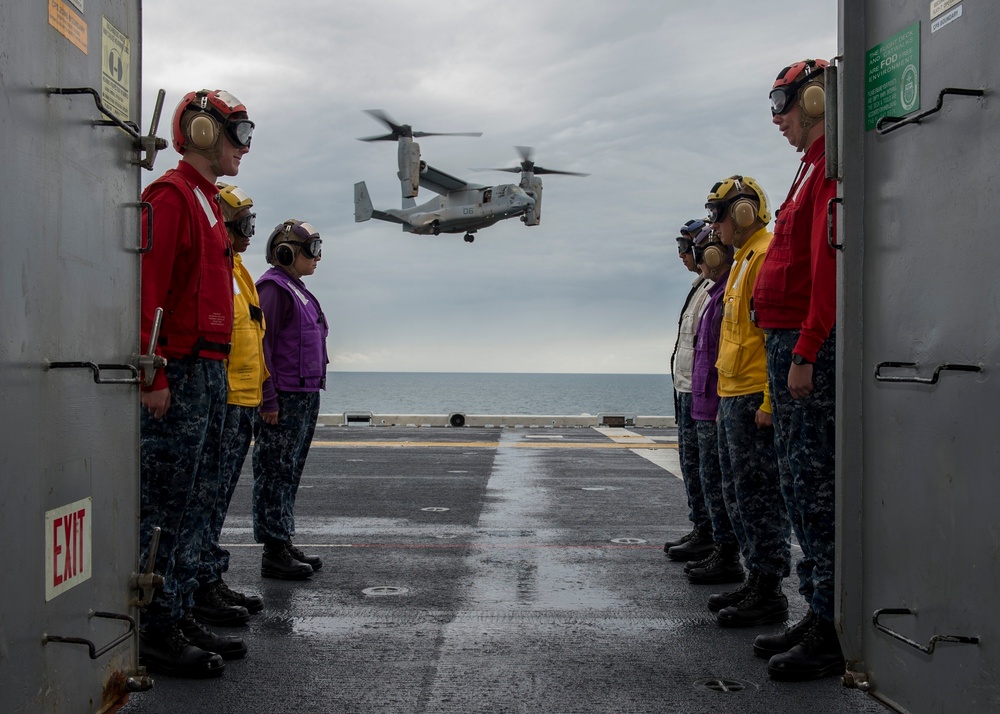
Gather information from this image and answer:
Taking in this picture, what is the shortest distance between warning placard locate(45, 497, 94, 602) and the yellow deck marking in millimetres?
10985

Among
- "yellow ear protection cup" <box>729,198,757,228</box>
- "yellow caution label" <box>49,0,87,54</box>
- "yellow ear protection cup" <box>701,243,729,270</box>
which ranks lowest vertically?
"yellow ear protection cup" <box>701,243,729,270</box>

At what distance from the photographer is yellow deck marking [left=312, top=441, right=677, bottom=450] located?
45.1 feet

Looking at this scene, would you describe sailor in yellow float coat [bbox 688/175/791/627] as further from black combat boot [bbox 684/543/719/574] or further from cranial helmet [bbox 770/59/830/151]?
cranial helmet [bbox 770/59/830/151]

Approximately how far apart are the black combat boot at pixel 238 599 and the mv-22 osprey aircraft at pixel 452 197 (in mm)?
35795

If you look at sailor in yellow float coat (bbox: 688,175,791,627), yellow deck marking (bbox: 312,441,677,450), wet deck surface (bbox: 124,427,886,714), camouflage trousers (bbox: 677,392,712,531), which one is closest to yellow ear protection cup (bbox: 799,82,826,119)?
sailor in yellow float coat (bbox: 688,175,791,627)

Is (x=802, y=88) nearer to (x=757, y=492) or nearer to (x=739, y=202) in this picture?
(x=739, y=202)

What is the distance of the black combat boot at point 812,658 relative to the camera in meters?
3.48

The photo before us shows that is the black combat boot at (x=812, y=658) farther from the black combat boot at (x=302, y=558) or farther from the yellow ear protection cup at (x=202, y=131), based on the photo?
the yellow ear protection cup at (x=202, y=131)

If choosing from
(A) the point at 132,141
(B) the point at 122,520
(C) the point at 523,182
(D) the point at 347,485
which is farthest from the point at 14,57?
(C) the point at 523,182

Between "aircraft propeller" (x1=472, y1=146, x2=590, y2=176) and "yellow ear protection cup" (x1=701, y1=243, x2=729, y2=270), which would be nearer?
"yellow ear protection cup" (x1=701, y1=243, x2=729, y2=270)

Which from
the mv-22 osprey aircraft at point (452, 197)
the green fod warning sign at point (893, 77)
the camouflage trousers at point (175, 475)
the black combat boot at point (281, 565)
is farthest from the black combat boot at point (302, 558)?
the mv-22 osprey aircraft at point (452, 197)

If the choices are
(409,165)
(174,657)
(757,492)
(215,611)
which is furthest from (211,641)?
(409,165)

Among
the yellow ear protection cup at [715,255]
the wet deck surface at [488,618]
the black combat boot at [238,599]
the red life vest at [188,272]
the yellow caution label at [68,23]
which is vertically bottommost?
the wet deck surface at [488,618]

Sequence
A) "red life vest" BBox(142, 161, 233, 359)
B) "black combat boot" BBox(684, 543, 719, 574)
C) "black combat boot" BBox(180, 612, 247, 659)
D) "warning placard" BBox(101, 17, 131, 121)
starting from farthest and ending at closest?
"black combat boot" BBox(684, 543, 719, 574), "black combat boot" BBox(180, 612, 247, 659), "red life vest" BBox(142, 161, 233, 359), "warning placard" BBox(101, 17, 131, 121)
